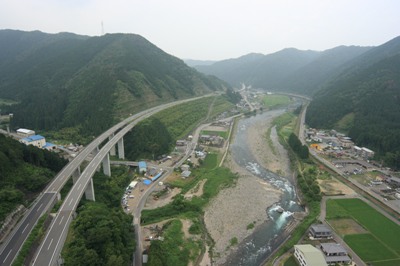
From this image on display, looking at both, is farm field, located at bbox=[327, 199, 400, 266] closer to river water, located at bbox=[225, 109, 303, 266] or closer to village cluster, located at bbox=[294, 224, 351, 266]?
village cluster, located at bbox=[294, 224, 351, 266]

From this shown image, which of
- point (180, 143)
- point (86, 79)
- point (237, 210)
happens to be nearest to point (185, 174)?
point (237, 210)

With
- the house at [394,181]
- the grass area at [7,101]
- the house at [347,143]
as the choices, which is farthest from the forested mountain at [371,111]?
the grass area at [7,101]

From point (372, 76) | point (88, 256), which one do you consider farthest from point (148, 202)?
point (372, 76)

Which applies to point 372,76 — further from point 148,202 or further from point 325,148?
point 148,202

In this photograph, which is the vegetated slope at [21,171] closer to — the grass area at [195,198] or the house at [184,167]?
the grass area at [195,198]

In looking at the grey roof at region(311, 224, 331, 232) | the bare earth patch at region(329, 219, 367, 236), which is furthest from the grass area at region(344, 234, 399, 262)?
the grey roof at region(311, 224, 331, 232)

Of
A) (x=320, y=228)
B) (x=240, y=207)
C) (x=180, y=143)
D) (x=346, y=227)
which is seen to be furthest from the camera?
(x=180, y=143)

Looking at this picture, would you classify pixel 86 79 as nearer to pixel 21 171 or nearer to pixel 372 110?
pixel 21 171
